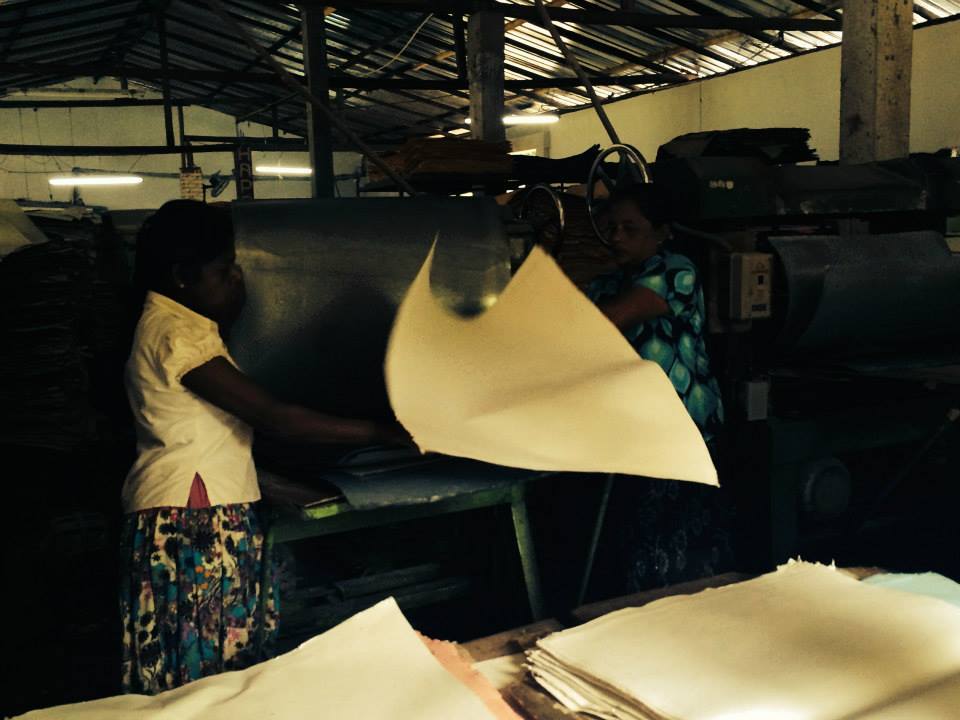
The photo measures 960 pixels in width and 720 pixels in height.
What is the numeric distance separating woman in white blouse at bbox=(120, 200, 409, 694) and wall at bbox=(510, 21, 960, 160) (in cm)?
715

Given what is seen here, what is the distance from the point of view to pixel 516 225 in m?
2.33

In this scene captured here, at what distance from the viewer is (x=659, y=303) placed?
1.99 metres

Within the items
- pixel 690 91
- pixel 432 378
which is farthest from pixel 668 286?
pixel 690 91

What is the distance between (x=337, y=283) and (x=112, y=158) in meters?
17.3

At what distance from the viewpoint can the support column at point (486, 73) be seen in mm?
5898

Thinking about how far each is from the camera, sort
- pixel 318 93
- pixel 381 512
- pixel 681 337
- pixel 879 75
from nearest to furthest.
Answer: pixel 381 512 < pixel 681 337 < pixel 879 75 < pixel 318 93

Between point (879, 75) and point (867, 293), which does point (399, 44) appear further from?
point (867, 293)

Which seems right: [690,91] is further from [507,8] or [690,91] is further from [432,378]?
[432,378]

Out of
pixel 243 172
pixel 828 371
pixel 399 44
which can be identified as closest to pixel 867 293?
pixel 828 371

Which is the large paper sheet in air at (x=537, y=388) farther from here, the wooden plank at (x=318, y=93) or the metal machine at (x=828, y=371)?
the wooden plank at (x=318, y=93)

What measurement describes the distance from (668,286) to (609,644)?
55.4 inches

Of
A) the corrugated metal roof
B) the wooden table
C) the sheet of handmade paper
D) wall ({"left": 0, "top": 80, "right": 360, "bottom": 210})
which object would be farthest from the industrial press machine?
wall ({"left": 0, "top": 80, "right": 360, "bottom": 210})

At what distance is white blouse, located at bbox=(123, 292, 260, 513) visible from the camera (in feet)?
5.12

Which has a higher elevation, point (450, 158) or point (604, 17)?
point (604, 17)
